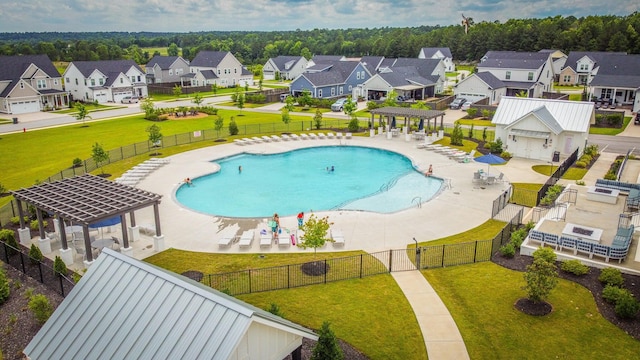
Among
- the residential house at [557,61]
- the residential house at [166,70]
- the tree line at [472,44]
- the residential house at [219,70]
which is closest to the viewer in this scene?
the residential house at [557,61]

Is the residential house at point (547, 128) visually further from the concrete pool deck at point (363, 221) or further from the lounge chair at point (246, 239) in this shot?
the lounge chair at point (246, 239)

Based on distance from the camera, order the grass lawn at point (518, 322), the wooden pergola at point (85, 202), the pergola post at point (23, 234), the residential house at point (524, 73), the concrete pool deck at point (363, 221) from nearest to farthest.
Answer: the grass lawn at point (518, 322)
the wooden pergola at point (85, 202)
the concrete pool deck at point (363, 221)
the pergola post at point (23, 234)
the residential house at point (524, 73)

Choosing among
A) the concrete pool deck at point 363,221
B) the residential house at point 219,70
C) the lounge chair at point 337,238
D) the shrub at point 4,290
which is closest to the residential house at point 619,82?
the concrete pool deck at point 363,221

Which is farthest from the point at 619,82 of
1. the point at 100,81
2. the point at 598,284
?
the point at 100,81

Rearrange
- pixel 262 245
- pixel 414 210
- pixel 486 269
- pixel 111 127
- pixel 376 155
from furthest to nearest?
1. pixel 111 127
2. pixel 376 155
3. pixel 414 210
4. pixel 262 245
5. pixel 486 269

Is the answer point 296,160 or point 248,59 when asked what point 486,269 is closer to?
point 296,160

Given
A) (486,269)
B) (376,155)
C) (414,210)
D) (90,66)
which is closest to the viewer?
(486,269)

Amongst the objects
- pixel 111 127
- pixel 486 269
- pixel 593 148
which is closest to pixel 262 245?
pixel 486 269

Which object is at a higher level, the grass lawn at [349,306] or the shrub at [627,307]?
the shrub at [627,307]

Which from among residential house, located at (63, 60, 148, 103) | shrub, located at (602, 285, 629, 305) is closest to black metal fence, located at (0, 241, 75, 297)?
shrub, located at (602, 285, 629, 305)
